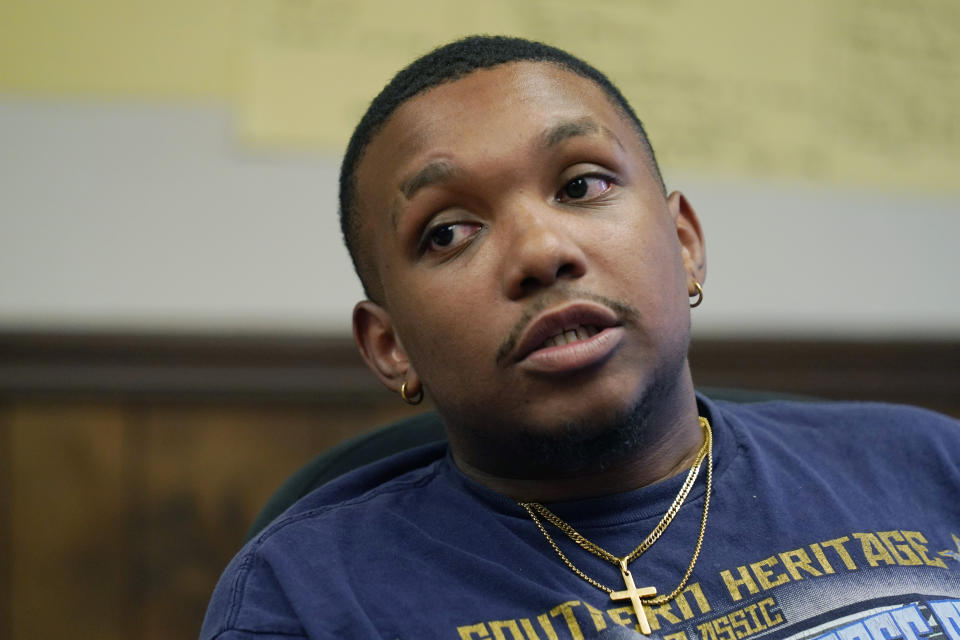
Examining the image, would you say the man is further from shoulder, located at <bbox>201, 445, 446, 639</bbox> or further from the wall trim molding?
the wall trim molding

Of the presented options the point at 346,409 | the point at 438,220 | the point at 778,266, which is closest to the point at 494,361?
the point at 438,220

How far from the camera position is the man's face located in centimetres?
80

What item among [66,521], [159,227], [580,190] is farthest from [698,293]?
[66,521]

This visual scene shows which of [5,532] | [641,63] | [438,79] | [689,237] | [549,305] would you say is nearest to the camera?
[549,305]

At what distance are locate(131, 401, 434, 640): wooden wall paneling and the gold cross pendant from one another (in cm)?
80

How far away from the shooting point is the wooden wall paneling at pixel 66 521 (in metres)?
1.43

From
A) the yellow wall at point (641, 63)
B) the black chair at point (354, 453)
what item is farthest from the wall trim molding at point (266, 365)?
the black chair at point (354, 453)

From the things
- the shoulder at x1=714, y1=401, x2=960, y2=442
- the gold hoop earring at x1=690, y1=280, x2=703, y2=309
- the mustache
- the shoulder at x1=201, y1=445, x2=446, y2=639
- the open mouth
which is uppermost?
the gold hoop earring at x1=690, y1=280, x2=703, y2=309

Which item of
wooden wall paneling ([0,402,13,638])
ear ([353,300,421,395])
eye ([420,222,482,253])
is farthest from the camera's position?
wooden wall paneling ([0,402,13,638])

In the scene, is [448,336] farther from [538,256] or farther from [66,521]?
[66,521]

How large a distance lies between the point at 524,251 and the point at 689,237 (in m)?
0.30

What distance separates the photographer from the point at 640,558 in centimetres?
85

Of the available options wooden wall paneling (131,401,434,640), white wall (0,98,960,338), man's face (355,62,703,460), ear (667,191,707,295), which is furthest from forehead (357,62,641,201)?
wooden wall paneling (131,401,434,640)

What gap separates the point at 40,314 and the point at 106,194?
201 mm
